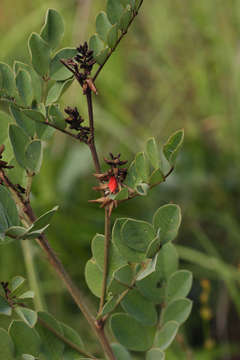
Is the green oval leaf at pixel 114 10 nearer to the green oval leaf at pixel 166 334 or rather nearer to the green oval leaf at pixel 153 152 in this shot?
the green oval leaf at pixel 153 152

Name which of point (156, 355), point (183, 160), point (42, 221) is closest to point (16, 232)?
point (42, 221)

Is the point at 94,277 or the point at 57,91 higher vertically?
the point at 57,91

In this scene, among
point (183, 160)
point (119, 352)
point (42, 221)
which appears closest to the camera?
point (42, 221)

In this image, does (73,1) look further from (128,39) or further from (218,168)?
(218,168)

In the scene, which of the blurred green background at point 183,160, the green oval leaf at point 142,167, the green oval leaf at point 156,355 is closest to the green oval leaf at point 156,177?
the green oval leaf at point 142,167

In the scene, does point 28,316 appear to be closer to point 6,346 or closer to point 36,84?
point 6,346

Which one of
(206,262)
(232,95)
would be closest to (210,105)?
(232,95)

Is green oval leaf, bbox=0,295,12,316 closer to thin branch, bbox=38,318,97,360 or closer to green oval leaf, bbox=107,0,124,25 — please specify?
thin branch, bbox=38,318,97,360
